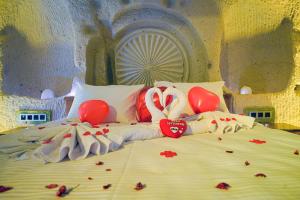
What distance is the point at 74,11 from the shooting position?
84.7 inches

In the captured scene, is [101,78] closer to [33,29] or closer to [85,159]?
[33,29]

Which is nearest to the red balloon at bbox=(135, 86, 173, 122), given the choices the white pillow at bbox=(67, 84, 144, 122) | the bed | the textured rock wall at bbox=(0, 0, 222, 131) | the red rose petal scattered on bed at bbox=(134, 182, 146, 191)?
the white pillow at bbox=(67, 84, 144, 122)

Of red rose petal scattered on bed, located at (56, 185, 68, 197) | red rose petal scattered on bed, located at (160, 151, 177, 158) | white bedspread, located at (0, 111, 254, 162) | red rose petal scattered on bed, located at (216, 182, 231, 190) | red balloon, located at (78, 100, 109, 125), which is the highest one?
red balloon, located at (78, 100, 109, 125)

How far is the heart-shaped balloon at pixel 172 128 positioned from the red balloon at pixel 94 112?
0.54 metres

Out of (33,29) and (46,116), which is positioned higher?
(33,29)

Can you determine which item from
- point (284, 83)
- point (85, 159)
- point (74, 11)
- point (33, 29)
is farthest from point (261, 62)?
point (33, 29)

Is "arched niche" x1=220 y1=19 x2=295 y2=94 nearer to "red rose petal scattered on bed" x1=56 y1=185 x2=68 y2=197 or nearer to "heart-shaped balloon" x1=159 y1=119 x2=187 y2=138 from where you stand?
"heart-shaped balloon" x1=159 y1=119 x2=187 y2=138

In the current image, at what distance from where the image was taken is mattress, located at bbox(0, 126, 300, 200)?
1.88 feet

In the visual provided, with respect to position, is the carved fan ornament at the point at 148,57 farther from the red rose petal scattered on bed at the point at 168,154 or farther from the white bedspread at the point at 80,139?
the red rose petal scattered on bed at the point at 168,154

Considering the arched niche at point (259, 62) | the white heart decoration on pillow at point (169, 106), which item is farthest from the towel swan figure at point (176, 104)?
the arched niche at point (259, 62)

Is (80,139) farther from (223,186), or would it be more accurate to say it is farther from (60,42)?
(60,42)

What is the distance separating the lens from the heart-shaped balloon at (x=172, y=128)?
125 cm

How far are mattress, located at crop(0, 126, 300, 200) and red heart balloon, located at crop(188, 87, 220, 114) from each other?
2.04 ft

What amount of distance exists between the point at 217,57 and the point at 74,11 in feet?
5.18
